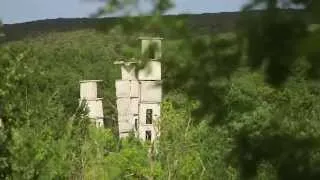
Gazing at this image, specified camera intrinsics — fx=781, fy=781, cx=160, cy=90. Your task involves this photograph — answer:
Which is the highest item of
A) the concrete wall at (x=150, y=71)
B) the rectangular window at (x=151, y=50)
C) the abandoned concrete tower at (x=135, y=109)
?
the rectangular window at (x=151, y=50)

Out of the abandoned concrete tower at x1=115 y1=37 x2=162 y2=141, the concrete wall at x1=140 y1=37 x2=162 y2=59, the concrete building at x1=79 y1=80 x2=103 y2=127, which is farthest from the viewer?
the concrete building at x1=79 y1=80 x2=103 y2=127

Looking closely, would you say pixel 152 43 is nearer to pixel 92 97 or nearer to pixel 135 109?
pixel 135 109

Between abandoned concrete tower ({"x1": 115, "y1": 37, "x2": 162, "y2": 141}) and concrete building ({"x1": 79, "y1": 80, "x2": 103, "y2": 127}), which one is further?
concrete building ({"x1": 79, "y1": 80, "x2": 103, "y2": 127})

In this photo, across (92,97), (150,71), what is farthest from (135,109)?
(150,71)

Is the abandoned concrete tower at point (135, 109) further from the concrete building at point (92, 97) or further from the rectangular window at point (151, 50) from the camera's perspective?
→ the rectangular window at point (151, 50)

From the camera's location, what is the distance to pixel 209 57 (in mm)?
3734

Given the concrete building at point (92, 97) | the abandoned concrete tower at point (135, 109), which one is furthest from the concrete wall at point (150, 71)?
the concrete building at point (92, 97)

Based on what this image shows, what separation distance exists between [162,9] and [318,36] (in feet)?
2.37

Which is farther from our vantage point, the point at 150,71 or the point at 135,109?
the point at 135,109

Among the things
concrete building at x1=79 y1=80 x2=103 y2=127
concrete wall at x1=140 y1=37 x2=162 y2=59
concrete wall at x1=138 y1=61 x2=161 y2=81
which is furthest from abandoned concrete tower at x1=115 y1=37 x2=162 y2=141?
concrete wall at x1=140 y1=37 x2=162 y2=59

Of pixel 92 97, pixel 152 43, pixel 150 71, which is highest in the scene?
pixel 152 43

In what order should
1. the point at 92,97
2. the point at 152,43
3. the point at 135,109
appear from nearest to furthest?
the point at 152,43 < the point at 135,109 < the point at 92,97

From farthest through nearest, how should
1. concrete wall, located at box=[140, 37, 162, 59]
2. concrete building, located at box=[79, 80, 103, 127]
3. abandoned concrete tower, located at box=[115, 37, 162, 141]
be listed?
concrete building, located at box=[79, 80, 103, 127], abandoned concrete tower, located at box=[115, 37, 162, 141], concrete wall, located at box=[140, 37, 162, 59]

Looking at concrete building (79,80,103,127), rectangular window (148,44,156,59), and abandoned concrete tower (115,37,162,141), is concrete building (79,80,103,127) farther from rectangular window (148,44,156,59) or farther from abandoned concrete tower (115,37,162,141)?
rectangular window (148,44,156,59)
